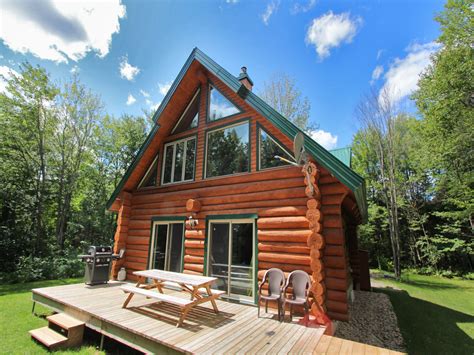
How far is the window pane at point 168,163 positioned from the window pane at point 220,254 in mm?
2832

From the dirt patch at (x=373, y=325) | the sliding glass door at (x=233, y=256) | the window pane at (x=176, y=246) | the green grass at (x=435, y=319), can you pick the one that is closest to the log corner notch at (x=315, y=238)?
the dirt patch at (x=373, y=325)

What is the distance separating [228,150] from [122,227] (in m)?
5.09

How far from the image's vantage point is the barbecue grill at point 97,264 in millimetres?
6855

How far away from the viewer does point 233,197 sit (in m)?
6.04

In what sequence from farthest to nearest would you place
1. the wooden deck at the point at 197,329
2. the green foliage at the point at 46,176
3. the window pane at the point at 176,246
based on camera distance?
the green foliage at the point at 46,176, the window pane at the point at 176,246, the wooden deck at the point at 197,329

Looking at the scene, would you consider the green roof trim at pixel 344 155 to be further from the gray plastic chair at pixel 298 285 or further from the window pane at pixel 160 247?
the window pane at pixel 160 247

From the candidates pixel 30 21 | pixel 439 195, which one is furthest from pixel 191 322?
pixel 439 195

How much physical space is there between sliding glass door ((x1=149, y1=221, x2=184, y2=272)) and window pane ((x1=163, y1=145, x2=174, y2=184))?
5.26ft

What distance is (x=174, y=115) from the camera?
7996mm

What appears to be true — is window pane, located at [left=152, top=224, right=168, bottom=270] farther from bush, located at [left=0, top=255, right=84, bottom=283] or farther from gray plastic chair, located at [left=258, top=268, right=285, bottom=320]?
bush, located at [left=0, top=255, right=84, bottom=283]

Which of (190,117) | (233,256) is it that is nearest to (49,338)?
(233,256)

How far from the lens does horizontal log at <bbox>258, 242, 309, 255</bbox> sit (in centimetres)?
477

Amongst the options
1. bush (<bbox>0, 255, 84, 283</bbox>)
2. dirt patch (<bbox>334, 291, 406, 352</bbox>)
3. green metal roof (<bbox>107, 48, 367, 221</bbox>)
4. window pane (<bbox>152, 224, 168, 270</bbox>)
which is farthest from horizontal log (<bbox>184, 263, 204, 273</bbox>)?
bush (<bbox>0, 255, 84, 283</bbox>)

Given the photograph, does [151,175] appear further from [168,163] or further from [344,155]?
[344,155]
